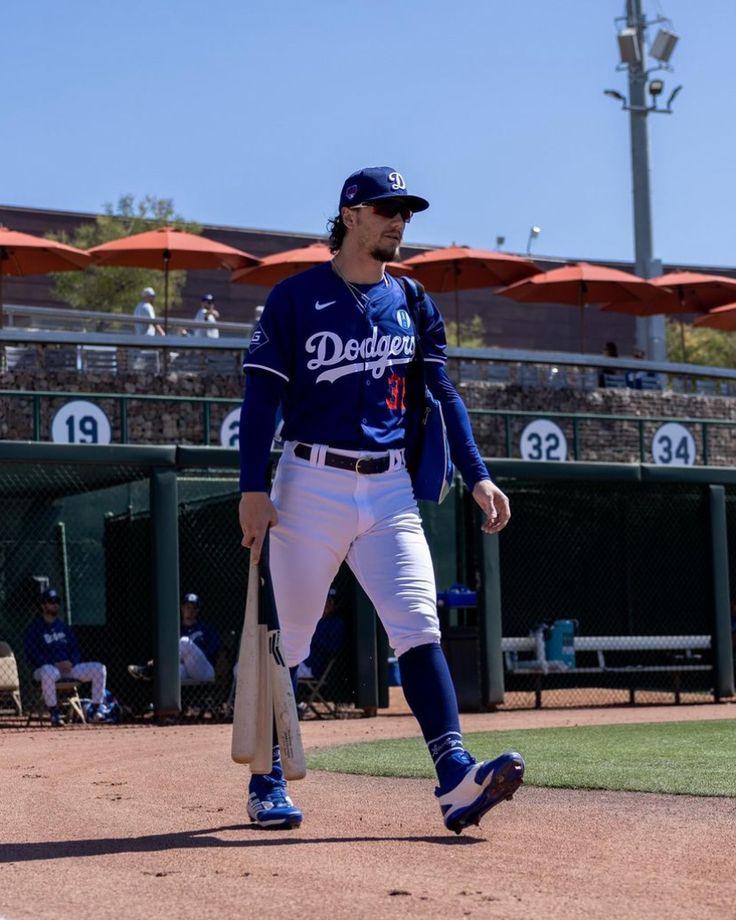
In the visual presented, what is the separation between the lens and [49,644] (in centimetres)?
1299

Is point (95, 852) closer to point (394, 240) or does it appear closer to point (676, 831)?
point (676, 831)

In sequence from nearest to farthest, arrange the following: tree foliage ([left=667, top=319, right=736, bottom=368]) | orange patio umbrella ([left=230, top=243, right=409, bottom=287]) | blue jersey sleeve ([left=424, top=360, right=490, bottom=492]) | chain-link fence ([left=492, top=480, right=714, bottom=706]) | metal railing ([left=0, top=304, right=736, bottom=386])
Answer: blue jersey sleeve ([left=424, top=360, right=490, bottom=492]), chain-link fence ([left=492, top=480, right=714, bottom=706]), metal railing ([left=0, top=304, right=736, bottom=386]), orange patio umbrella ([left=230, top=243, right=409, bottom=287]), tree foliage ([left=667, top=319, right=736, bottom=368])

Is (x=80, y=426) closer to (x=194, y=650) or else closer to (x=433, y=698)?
(x=194, y=650)

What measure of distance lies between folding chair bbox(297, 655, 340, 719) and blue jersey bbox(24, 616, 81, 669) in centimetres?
Answer: 197

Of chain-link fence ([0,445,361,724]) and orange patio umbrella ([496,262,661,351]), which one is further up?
orange patio umbrella ([496,262,661,351])

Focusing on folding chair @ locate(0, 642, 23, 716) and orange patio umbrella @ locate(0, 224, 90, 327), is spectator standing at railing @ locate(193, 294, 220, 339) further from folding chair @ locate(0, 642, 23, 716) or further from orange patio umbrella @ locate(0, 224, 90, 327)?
folding chair @ locate(0, 642, 23, 716)

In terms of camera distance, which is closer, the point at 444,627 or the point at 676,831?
the point at 676,831

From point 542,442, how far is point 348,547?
1528 centimetres

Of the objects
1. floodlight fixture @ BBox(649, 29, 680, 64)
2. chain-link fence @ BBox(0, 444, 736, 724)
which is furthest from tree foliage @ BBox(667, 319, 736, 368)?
chain-link fence @ BBox(0, 444, 736, 724)

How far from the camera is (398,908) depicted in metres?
3.49

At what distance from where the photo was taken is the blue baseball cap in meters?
4.87

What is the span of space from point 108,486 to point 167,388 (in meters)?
6.69

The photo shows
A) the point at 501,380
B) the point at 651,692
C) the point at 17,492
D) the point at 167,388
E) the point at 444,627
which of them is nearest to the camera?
the point at 444,627

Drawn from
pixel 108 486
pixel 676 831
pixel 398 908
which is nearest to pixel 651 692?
pixel 108 486
